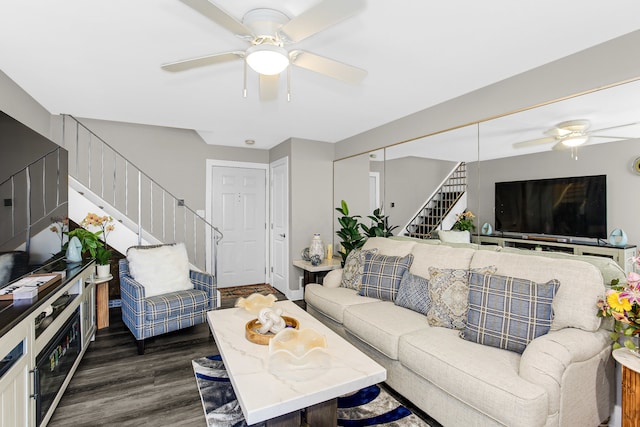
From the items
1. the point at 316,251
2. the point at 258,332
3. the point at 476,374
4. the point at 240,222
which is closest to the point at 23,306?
the point at 258,332

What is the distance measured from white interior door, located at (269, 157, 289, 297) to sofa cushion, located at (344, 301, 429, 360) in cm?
212

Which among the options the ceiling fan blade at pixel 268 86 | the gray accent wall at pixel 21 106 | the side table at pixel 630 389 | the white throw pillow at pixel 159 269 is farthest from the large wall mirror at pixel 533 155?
the gray accent wall at pixel 21 106

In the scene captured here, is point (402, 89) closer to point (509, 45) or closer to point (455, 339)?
point (509, 45)

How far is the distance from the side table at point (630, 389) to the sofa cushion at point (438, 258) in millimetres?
984

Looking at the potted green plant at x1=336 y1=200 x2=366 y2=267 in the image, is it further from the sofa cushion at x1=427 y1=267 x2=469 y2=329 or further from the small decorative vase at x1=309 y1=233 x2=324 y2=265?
the sofa cushion at x1=427 y1=267 x2=469 y2=329

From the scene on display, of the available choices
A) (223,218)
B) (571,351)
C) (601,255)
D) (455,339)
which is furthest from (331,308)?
(223,218)

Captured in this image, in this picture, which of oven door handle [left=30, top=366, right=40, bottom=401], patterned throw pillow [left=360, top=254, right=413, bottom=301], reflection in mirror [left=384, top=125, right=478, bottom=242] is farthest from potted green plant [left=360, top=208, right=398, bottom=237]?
oven door handle [left=30, top=366, right=40, bottom=401]

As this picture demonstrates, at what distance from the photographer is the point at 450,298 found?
7.11 feet

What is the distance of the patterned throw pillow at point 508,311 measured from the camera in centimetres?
175

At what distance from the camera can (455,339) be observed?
1.95 m

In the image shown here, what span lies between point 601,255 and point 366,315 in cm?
159

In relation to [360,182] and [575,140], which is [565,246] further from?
[360,182]

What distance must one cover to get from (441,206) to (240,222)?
3.20 metres

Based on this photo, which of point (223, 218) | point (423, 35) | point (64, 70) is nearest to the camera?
point (423, 35)
